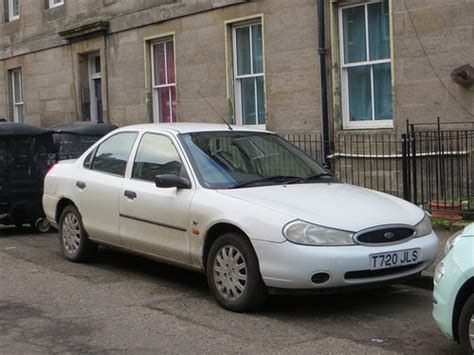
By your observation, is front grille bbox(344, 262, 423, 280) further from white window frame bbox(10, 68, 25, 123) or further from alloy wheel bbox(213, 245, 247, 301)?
white window frame bbox(10, 68, 25, 123)

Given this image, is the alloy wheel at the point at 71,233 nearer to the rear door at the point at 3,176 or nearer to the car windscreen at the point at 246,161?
the car windscreen at the point at 246,161

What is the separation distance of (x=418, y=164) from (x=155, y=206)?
5263mm

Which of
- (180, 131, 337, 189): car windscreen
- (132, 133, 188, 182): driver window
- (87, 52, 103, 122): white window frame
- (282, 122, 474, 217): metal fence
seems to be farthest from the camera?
(87, 52, 103, 122): white window frame

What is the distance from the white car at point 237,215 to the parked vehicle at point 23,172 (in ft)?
8.02

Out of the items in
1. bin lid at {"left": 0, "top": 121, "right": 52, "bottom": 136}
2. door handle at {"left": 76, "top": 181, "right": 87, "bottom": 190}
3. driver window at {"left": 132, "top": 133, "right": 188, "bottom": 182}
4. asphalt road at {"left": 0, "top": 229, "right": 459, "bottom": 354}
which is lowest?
asphalt road at {"left": 0, "top": 229, "right": 459, "bottom": 354}

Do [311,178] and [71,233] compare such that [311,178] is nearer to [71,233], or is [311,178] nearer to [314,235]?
[314,235]

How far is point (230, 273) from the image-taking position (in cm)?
595

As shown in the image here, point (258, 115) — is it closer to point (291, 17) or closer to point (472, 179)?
point (291, 17)

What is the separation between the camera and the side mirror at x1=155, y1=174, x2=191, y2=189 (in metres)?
6.42

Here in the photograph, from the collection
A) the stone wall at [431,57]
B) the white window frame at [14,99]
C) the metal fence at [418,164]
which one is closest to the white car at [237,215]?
the metal fence at [418,164]

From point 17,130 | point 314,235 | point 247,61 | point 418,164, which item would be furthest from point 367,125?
point 314,235

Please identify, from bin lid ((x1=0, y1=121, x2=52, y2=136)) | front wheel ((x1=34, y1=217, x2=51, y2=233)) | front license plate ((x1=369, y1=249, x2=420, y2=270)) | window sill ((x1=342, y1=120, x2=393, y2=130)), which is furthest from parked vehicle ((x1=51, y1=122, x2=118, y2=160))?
front license plate ((x1=369, y1=249, x2=420, y2=270))

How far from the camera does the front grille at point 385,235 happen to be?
5617mm

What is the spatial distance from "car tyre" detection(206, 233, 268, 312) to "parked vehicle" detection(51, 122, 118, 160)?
22.3ft
